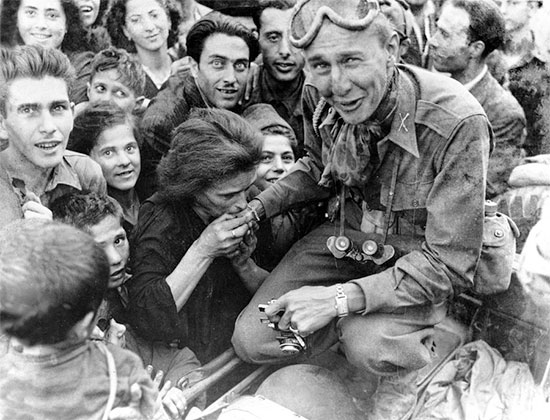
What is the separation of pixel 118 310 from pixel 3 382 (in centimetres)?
67

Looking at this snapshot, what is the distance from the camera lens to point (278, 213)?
3.50 meters

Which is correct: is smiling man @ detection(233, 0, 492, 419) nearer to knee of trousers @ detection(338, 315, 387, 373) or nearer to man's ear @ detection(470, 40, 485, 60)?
knee of trousers @ detection(338, 315, 387, 373)

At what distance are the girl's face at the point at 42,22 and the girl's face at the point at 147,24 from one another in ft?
1.29

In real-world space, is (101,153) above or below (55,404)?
above

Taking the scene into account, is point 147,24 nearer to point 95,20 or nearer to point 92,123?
point 95,20

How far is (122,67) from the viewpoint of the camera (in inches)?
146

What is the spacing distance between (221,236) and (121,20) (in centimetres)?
121

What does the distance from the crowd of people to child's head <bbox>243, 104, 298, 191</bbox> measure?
1cm

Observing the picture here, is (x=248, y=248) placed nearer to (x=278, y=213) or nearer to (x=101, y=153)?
(x=278, y=213)

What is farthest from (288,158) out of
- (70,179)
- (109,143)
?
(70,179)

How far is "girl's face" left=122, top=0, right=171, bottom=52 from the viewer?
3.79 meters

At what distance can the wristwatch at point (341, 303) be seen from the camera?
120 inches

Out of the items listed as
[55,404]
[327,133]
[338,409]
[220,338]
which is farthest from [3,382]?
[327,133]

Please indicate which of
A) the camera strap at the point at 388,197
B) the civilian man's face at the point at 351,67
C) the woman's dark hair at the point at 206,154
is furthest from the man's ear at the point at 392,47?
the woman's dark hair at the point at 206,154
